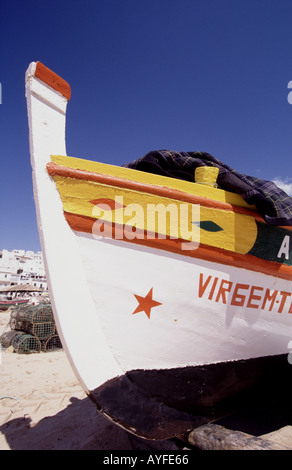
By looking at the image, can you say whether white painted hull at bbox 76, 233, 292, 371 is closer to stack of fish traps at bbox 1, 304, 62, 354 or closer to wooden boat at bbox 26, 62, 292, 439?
wooden boat at bbox 26, 62, 292, 439

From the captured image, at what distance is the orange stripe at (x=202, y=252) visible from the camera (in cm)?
160

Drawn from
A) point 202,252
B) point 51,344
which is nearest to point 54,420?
point 202,252

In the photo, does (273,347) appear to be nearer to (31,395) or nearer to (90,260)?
(90,260)

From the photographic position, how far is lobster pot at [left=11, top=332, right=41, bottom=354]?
7.74 meters

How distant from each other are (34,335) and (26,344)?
1.11ft

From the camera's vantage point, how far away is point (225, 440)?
145 centimetres

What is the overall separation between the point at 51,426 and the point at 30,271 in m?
53.9

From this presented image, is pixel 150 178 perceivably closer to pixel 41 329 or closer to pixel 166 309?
pixel 166 309

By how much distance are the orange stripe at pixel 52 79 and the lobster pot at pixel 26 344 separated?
27.2ft

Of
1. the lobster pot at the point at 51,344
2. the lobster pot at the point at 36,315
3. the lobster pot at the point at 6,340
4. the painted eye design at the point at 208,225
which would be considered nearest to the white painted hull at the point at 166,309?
the painted eye design at the point at 208,225

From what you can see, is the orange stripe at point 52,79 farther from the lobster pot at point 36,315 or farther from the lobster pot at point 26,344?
the lobster pot at point 26,344

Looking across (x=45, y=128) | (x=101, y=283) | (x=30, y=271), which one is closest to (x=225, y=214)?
(x=101, y=283)

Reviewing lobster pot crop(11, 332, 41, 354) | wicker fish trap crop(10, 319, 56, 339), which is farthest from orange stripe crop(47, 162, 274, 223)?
lobster pot crop(11, 332, 41, 354)

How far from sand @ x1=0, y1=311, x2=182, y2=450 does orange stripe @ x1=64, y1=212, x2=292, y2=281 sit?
7.11 ft
